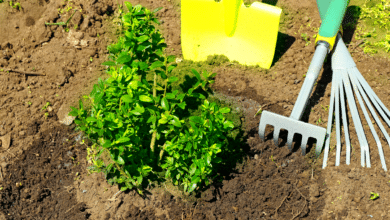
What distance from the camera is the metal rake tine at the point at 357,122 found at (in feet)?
7.84

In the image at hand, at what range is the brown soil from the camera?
7.64 feet

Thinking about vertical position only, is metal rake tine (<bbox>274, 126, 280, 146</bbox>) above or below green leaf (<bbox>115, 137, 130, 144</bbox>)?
below

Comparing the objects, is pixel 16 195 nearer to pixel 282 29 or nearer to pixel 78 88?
pixel 78 88

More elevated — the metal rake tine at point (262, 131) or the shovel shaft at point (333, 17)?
the shovel shaft at point (333, 17)

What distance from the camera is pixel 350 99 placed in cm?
255

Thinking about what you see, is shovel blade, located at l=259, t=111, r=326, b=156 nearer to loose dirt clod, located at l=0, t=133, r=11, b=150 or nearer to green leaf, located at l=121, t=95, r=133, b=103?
green leaf, located at l=121, t=95, r=133, b=103

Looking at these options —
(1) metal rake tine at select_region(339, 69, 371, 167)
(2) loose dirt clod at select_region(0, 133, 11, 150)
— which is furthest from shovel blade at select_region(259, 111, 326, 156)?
(2) loose dirt clod at select_region(0, 133, 11, 150)

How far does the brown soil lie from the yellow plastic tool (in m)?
0.14

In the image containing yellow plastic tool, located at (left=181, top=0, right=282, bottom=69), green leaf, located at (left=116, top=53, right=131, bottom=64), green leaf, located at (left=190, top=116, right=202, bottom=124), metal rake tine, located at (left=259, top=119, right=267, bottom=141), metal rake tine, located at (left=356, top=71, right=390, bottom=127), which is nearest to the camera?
green leaf, located at (left=190, top=116, right=202, bottom=124)

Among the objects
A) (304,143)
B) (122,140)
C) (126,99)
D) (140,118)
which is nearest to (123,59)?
(126,99)

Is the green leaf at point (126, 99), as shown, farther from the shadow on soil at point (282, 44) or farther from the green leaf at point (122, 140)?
the shadow on soil at point (282, 44)

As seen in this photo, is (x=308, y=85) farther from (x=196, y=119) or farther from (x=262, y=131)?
(x=196, y=119)

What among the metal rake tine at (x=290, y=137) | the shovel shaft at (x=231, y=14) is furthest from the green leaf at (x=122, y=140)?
the shovel shaft at (x=231, y=14)

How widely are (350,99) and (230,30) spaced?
1.17 m
